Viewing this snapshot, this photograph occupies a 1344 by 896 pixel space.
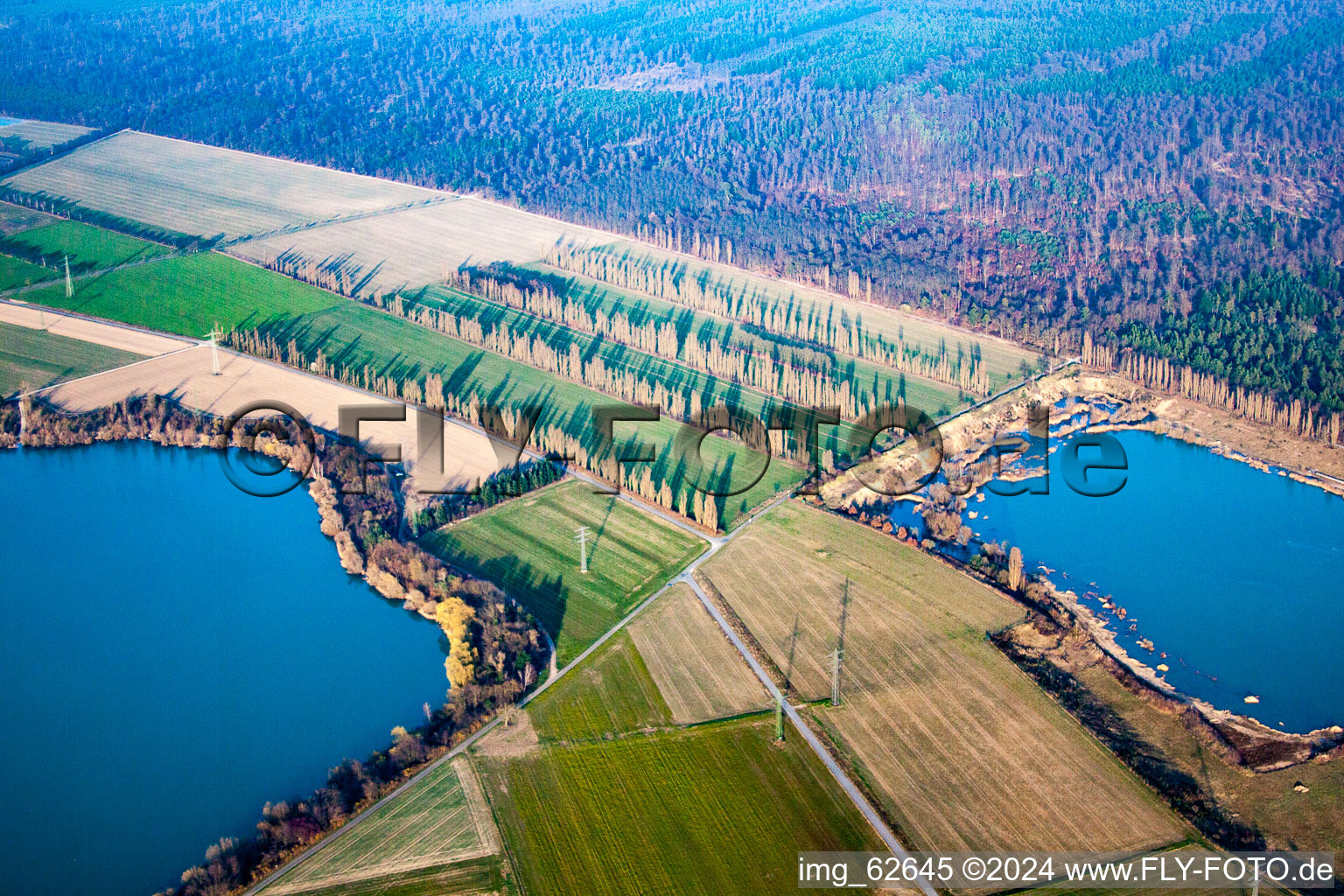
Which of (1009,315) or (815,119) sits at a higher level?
(815,119)

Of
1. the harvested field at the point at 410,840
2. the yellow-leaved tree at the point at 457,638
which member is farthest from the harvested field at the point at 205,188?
the harvested field at the point at 410,840

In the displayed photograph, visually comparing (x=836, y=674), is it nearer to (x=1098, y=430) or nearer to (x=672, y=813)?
(x=672, y=813)

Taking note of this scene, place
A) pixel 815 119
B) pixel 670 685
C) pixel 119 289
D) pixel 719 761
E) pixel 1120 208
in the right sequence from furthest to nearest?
pixel 815 119 → pixel 1120 208 → pixel 119 289 → pixel 670 685 → pixel 719 761

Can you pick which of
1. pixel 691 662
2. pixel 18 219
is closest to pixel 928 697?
pixel 691 662

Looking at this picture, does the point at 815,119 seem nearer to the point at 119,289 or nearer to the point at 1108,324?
the point at 1108,324

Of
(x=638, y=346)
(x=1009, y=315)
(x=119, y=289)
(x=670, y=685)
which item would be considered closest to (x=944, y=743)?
(x=670, y=685)

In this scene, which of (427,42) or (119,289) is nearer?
(119,289)

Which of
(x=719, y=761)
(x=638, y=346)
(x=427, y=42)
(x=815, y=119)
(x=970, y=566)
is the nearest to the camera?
(x=719, y=761)

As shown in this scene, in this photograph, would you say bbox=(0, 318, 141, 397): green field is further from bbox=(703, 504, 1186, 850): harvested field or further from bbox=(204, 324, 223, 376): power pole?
bbox=(703, 504, 1186, 850): harvested field
